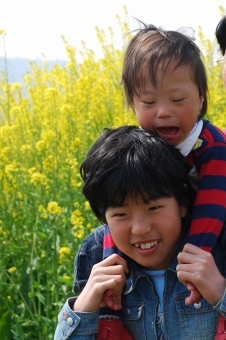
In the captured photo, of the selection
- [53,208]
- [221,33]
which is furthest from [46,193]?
[221,33]

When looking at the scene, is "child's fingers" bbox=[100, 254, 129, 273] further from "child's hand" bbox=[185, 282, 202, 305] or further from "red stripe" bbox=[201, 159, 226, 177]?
"red stripe" bbox=[201, 159, 226, 177]

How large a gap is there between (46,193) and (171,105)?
79.6 inches

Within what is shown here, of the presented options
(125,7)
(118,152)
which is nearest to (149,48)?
(118,152)

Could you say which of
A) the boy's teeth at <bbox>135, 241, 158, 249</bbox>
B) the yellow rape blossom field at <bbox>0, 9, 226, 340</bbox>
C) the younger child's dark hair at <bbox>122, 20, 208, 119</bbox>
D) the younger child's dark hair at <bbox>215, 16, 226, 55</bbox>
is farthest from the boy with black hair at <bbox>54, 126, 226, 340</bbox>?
the yellow rape blossom field at <bbox>0, 9, 226, 340</bbox>

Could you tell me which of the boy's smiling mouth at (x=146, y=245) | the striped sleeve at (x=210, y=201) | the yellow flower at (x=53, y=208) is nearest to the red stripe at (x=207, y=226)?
the striped sleeve at (x=210, y=201)

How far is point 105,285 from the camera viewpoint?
1708 mm

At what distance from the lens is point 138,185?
1.67 m

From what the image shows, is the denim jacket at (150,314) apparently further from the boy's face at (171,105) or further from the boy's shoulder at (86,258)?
the boy's face at (171,105)

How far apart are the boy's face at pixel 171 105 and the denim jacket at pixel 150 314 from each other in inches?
11.7

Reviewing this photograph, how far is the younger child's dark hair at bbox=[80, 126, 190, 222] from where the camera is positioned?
167 centimetres

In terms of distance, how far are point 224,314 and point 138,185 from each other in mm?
385

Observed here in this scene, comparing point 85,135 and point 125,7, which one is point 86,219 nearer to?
point 85,135

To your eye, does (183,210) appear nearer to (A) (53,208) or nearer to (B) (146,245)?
(B) (146,245)

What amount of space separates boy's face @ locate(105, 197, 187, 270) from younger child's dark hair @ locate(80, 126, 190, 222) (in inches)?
0.9
